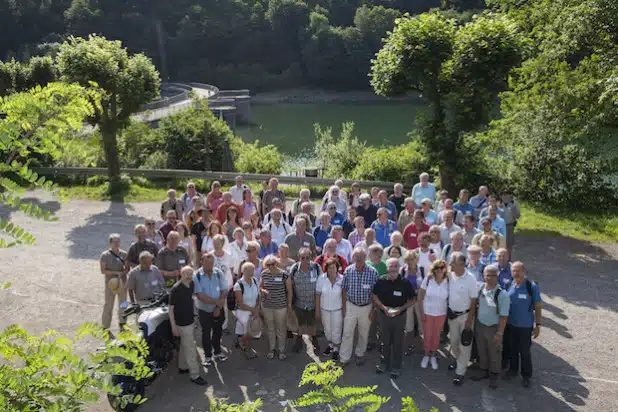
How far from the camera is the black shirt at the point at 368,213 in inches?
388

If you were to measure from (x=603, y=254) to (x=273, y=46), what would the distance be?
72506 mm

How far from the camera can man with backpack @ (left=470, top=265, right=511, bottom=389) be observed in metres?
6.96

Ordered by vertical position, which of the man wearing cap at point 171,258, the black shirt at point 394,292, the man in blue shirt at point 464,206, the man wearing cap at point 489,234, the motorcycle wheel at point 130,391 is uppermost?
the man in blue shirt at point 464,206

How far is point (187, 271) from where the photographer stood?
23.4 ft

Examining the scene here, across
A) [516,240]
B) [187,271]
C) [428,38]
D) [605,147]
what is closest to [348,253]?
[187,271]

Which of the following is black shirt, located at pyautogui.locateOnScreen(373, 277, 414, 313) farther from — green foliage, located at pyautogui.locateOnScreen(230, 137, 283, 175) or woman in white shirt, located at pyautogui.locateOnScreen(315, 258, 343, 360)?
green foliage, located at pyautogui.locateOnScreen(230, 137, 283, 175)

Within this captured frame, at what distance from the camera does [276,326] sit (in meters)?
7.86

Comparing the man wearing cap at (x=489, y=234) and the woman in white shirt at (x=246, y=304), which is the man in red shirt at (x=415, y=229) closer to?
the man wearing cap at (x=489, y=234)

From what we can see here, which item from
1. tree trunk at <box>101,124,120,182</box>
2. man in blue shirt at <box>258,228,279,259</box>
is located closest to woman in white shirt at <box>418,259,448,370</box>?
man in blue shirt at <box>258,228,279,259</box>

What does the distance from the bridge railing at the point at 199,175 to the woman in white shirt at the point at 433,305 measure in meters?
7.90

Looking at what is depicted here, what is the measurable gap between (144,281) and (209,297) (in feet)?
3.00

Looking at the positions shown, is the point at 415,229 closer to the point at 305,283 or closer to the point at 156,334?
the point at 305,283

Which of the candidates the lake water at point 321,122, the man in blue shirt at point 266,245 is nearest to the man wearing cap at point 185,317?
the man in blue shirt at point 266,245

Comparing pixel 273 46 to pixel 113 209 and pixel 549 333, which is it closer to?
pixel 113 209
